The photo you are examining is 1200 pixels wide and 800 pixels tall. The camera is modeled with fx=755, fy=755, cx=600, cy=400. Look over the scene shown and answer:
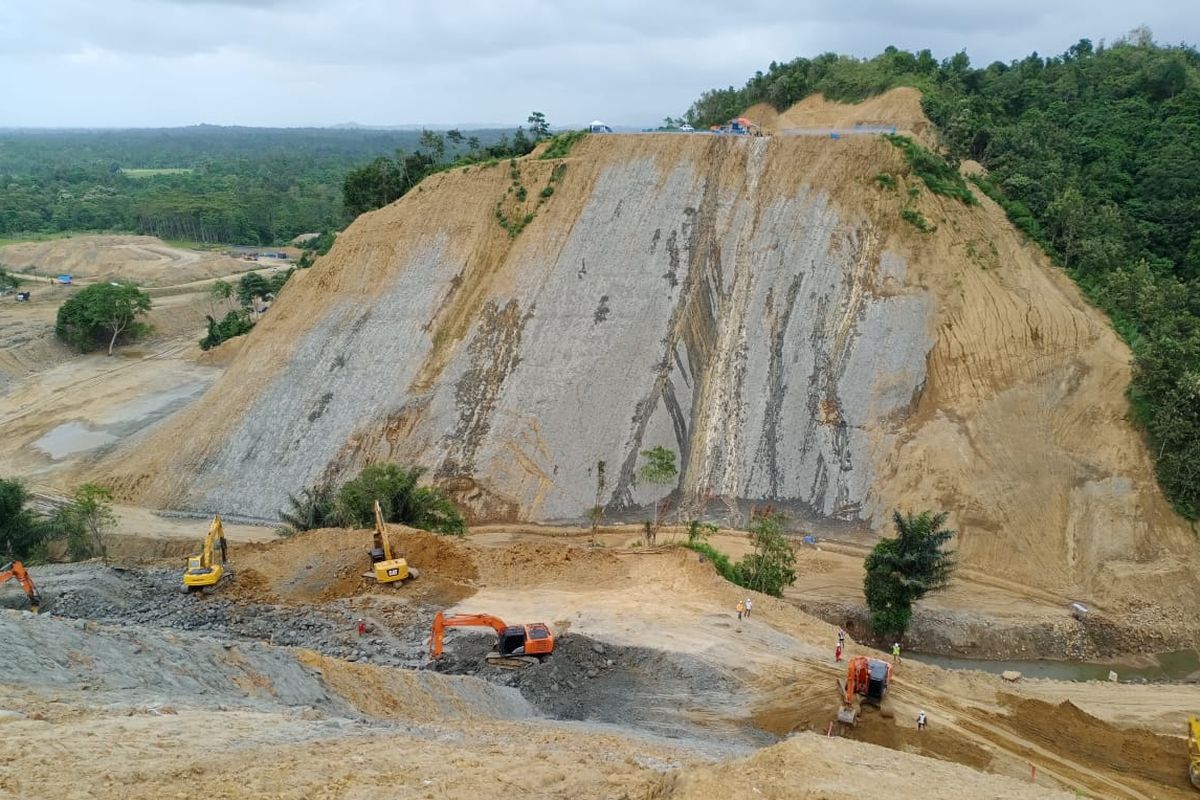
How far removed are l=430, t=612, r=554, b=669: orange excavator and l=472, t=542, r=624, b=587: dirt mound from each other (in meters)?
2.99

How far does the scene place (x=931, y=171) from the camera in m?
32.2

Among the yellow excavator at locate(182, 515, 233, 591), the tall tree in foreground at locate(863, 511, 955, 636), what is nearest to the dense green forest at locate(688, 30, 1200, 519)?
the tall tree in foreground at locate(863, 511, 955, 636)

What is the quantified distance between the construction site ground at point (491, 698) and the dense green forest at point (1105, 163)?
1208cm

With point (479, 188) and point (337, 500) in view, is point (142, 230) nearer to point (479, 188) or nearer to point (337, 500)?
point (479, 188)

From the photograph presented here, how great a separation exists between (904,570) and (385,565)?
13.3 meters

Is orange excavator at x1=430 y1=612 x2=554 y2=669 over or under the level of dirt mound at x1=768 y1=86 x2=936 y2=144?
under

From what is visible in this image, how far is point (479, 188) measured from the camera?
3519 centimetres

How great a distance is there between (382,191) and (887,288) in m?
28.2

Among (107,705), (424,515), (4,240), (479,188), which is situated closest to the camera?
(107,705)

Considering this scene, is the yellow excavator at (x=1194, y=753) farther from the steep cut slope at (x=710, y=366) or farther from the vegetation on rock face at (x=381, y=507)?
the vegetation on rock face at (x=381, y=507)

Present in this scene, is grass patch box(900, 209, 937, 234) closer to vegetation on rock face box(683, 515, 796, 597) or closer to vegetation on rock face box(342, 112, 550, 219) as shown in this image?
vegetation on rock face box(683, 515, 796, 597)

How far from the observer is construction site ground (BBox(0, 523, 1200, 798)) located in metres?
9.34

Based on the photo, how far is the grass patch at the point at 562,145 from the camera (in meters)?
36.3

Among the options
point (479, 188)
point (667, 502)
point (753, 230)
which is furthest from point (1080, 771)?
point (479, 188)
